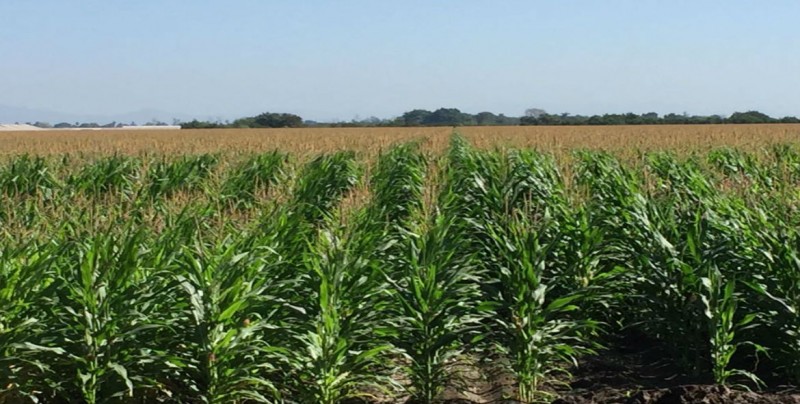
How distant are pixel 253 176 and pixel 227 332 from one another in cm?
1044

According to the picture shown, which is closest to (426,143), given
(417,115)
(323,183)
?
(323,183)

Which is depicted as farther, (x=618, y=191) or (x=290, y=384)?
(x=618, y=191)

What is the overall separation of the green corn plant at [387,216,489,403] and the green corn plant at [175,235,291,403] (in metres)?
0.91

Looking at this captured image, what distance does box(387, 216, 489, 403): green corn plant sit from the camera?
602cm

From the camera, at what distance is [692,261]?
7.29 metres

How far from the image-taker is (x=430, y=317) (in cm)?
609

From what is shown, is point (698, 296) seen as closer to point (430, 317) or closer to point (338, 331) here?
point (430, 317)

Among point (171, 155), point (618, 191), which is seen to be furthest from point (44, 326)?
point (171, 155)

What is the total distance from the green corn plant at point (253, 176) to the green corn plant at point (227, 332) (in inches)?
247

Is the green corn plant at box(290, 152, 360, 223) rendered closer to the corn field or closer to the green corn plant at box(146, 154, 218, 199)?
the green corn plant at box(146, 154, 218, 199)

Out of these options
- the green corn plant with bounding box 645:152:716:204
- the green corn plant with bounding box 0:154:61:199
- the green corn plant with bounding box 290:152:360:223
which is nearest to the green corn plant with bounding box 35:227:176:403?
the green corn plant with bounding box 290:152:360:223

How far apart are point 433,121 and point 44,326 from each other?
318 feet

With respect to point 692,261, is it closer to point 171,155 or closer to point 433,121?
point 171,155

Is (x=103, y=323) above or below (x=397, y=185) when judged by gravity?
below
